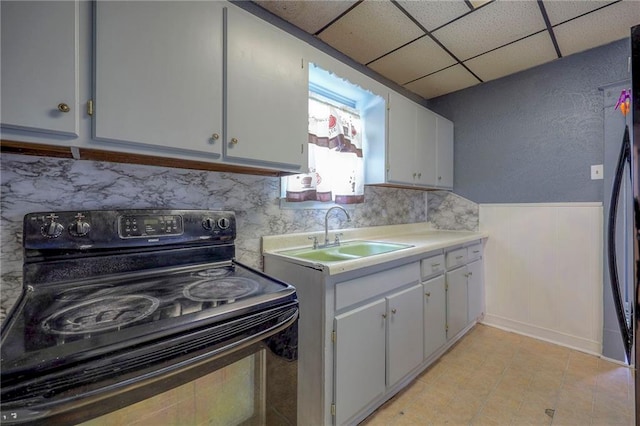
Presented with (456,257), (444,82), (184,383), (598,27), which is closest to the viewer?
(184,383)

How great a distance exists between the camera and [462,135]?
113 inches

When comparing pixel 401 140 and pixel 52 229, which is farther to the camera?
pixel 401 140

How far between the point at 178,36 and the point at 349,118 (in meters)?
1.31

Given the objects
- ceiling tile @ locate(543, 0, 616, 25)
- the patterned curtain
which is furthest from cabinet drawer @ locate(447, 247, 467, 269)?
ceiling tile @ locate(543, 0, 616, 25)

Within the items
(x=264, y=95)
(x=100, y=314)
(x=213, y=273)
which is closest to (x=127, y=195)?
(x=213, y=273)

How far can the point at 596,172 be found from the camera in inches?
82.9

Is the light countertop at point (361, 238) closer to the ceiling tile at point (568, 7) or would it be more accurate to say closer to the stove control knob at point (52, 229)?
the stove control knob at point (52, 229)

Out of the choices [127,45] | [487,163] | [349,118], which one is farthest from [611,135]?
[127,45]

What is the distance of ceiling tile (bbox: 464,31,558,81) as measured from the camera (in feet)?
6.72

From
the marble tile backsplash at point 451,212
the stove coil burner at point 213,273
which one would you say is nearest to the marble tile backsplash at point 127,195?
the stove coil burner at point 213,273

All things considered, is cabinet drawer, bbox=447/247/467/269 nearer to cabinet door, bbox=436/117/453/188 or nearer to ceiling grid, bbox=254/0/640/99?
cabinet door, bbox=436/117/453/188

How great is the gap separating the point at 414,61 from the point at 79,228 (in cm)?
254

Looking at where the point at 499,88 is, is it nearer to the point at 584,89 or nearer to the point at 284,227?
the point at 584,89

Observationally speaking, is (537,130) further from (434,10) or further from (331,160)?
(331,160)
